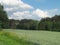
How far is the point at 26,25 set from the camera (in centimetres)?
8488

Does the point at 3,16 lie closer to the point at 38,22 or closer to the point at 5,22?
the point at 5,22

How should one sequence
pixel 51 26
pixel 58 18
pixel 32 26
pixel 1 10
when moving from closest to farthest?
pixel 1 10
pixel 51 26
pixel 32 26
pixel 58 18

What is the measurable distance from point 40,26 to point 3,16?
25860 millimetres

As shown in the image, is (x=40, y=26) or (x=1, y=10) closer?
(x=1, y=10)

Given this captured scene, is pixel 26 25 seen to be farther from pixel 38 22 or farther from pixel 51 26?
pixel 51 26

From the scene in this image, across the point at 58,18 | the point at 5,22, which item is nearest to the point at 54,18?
the point at 58,18

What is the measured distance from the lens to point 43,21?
8706 cm

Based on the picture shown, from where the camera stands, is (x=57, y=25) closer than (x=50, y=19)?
Yes

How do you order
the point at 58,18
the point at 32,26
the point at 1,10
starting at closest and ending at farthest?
the point at 1,10 → the point at 32,26 → the point at 58,18

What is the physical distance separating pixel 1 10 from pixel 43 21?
32979 millimetres

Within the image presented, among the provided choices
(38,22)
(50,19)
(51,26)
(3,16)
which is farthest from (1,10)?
(50,19)

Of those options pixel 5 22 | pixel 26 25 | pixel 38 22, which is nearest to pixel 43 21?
pixel 38 22

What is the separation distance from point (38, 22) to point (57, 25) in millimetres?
12539

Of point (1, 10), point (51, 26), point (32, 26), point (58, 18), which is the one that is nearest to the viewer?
point (1, 10)
